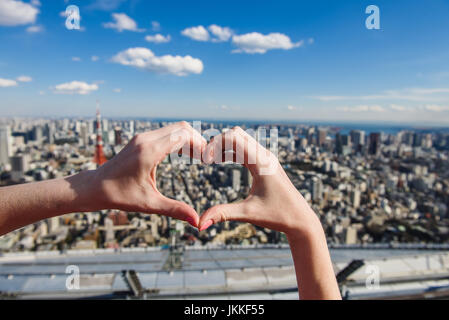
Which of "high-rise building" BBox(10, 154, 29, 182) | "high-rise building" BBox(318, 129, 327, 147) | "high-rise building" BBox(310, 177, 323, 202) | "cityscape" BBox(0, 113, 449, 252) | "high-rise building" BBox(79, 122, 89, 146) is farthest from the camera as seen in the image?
"high-rise building" BBox(318, 129, 327, 147)

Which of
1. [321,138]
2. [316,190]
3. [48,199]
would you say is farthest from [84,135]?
[48,199]

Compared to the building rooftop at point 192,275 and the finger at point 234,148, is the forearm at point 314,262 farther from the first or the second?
the building rooftop at point 192,275

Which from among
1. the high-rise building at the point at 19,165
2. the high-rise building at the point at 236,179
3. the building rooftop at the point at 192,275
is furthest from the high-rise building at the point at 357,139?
the high-rise building at the point at 19,165

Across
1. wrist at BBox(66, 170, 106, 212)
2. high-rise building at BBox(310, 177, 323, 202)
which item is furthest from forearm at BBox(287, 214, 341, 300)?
high-rise building at BBox(310, 177, 323, 202)

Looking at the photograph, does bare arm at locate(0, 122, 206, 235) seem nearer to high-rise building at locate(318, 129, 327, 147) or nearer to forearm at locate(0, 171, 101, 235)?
forearm at locate(0, 171, 101, 235)

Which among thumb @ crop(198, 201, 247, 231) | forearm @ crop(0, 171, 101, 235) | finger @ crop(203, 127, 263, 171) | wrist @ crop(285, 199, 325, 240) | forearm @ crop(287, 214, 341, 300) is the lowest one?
forearm @ crop(287, 214, 341, 300)
